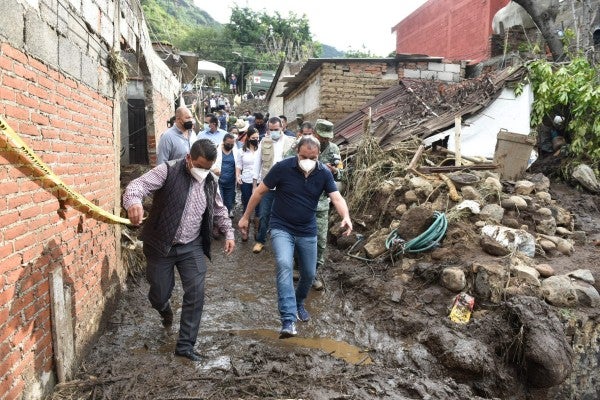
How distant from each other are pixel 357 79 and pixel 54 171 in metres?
9.94

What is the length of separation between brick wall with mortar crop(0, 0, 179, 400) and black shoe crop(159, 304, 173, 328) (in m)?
0.57

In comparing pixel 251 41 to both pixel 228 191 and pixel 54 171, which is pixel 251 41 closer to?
pixel 228 191

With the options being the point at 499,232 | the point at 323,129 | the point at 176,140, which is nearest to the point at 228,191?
the point at 176,140

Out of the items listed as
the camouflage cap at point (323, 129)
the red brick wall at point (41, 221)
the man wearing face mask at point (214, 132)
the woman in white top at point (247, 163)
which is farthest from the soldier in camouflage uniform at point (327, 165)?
the man wearing face mask at point (214, 132)

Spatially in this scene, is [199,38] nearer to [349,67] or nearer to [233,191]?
[349,67]

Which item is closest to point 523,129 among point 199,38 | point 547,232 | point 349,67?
point 547,232

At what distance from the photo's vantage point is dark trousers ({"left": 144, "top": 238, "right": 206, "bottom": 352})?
11.9ft

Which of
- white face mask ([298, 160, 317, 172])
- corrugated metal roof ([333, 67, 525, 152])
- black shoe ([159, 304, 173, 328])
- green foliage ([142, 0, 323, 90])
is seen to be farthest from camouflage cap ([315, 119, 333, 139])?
green foliage ([142, 0, 323, 90])

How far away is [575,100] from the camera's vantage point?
27.9 ft

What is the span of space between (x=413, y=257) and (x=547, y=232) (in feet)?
6.87

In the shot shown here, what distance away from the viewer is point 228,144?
7766mm

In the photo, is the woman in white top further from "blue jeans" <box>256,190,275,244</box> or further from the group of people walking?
the group of people walking

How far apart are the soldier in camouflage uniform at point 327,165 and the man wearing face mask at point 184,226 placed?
191 cm

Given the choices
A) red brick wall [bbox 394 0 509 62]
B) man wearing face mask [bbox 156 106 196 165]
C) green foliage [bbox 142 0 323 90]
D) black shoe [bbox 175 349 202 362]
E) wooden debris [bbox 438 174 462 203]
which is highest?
green foliage [bbox 142 0 323 90]
